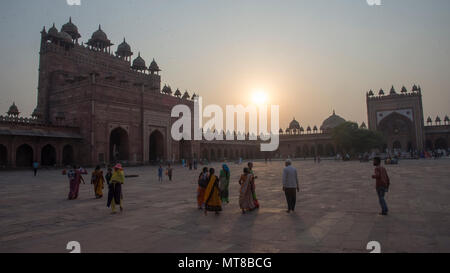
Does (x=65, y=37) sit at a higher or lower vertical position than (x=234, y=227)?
higher

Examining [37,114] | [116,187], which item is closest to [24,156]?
[37,114]

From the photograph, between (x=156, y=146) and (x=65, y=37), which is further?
(x=156, y=146)

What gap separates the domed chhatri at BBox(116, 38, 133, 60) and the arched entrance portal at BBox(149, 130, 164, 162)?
17774 mm

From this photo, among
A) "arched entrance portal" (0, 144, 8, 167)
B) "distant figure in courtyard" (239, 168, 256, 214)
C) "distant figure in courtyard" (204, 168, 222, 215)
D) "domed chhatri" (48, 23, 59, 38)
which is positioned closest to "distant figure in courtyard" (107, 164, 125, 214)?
"distant figure in courtyard" (204, 168, 222, 215)

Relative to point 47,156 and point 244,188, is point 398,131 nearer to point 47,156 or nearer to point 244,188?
point 47,156

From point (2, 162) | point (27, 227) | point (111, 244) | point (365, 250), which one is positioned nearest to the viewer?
point (365, 250)

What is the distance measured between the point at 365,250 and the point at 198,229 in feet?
8.92

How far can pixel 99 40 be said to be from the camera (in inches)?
1727

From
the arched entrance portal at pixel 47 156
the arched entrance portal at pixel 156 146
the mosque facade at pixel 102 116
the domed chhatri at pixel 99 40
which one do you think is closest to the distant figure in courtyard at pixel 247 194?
the mosque facade at pixel 102 116

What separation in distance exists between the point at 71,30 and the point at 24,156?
2103cm

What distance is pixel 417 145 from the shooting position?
53875mm

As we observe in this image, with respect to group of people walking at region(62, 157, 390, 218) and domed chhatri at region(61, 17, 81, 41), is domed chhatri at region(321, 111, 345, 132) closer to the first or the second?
domed chhatri at region(61, 17, 81, 41)
